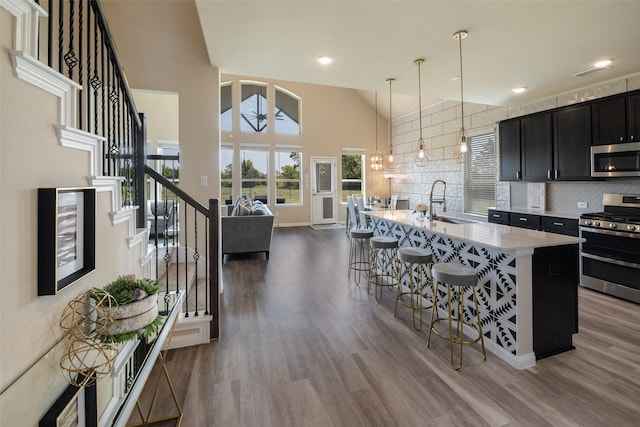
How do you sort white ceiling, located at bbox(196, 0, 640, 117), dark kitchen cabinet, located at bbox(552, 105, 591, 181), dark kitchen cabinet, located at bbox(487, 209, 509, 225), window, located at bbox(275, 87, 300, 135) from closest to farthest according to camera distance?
white ceiling, located at bbox(196, 0, 640, 117) → dark kitchen cabinet, located at bbox(552, 105, 591, 181) → dark kitchen cabinet, located at bbox(487, 209, 509, 225) → window, located at bbox(275, 87, 300, 135)

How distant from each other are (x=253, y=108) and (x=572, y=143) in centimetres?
753

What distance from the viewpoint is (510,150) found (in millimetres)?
5168

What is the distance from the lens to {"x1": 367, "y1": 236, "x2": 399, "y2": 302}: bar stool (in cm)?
353

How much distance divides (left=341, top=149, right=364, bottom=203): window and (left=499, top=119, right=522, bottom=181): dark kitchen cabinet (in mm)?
5153

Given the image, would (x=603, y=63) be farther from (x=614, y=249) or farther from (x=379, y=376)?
(x=379, y=376)

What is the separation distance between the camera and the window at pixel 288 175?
9.30 meters

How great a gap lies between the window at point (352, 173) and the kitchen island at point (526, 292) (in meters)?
7.51

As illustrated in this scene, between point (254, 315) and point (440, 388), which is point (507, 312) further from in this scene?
point (254, 315)

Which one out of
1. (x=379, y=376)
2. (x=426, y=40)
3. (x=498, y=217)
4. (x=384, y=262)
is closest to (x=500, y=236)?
(x=379, y=376)

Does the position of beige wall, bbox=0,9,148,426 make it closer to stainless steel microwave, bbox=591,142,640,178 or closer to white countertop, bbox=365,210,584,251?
white countertop, bbox=365,210,584,251

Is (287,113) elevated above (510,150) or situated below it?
above

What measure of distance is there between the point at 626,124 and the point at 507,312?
10.3 feet

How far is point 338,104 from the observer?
31.9ft

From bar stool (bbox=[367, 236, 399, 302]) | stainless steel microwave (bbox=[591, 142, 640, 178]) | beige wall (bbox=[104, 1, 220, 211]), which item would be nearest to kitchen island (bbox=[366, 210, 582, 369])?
bar stool (bbox=[367, 236, 399, 302])
